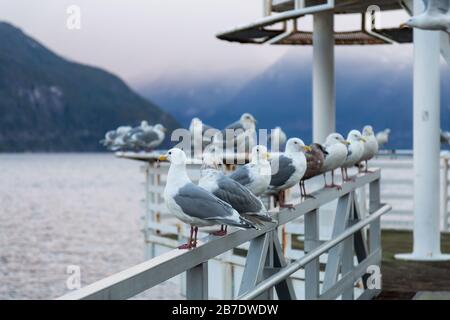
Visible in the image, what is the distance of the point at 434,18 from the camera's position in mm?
7926

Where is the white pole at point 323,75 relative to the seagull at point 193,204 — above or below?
→ above

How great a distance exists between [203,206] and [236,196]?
0.50 metres

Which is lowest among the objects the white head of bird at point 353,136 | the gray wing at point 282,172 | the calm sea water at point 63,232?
the calm sea water at point 63,232

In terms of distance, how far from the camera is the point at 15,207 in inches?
2469

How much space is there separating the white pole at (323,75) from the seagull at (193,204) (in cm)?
966

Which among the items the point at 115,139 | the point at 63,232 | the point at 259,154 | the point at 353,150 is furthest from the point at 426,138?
the point at 63,232

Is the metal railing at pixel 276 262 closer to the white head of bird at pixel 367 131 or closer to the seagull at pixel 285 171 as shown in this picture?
the seagull at pixel 285 171

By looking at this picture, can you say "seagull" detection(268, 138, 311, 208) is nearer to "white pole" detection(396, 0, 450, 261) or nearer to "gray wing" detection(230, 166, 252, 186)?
"gray wing" detection(230, 166, 252, 186)

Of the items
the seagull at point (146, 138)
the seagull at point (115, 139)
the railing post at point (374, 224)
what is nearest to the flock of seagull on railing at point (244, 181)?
the railing post at point (374, 224)

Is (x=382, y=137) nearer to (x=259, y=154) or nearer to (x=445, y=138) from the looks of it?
(x=445, y=138)

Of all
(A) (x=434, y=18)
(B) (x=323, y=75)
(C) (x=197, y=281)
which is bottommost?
(C) (x=197, y=281)

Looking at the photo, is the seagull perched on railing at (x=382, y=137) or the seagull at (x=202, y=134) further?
the seagull perched on railing at (x=382, y=137)

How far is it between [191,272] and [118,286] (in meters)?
0.74

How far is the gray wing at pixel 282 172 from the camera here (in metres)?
6.86
